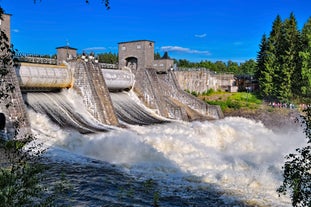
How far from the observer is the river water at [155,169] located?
7.96 meters

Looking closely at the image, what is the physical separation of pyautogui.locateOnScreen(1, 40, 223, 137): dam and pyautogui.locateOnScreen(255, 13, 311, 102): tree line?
9.60 metres

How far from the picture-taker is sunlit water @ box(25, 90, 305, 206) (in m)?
7.97

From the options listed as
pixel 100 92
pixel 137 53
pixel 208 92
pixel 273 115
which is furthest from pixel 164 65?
pixel 100 92

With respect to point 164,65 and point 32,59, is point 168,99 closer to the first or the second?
point 164,65

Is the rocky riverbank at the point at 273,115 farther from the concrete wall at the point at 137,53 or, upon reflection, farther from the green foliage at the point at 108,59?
the green foliage at the point at 108,59

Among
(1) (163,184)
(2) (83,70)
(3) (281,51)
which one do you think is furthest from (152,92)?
(3) (281,51)

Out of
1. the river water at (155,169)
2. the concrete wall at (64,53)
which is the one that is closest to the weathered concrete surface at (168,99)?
the concrete wall at (64,53)

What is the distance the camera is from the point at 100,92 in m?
17.8

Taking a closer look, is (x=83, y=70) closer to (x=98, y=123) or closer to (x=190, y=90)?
(x=98, y=123)

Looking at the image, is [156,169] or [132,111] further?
[132,111]

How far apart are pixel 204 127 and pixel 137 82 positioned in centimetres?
716

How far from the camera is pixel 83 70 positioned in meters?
17.8

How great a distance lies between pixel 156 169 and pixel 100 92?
328 inches

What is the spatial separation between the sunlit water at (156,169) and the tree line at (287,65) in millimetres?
15291
